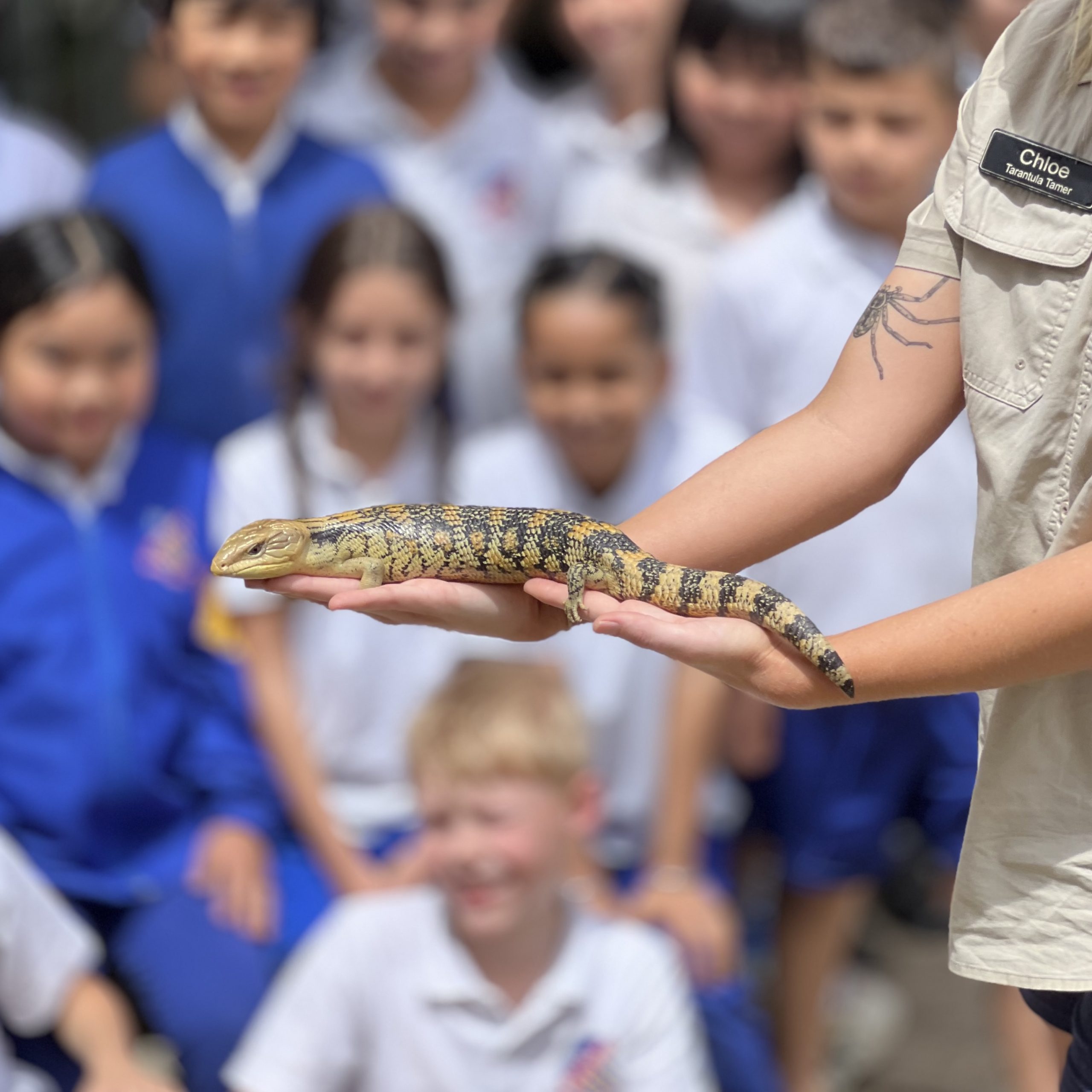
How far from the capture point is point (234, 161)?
536 cm

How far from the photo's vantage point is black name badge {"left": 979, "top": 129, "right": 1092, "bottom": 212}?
211 cm

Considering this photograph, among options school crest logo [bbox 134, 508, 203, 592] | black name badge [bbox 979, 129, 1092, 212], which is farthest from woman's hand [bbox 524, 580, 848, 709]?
school crest logo [bbox 134, 508, 203, 592]

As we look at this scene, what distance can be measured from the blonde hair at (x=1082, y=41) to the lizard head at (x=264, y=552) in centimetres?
155

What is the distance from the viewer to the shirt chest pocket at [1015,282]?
6.89 feet

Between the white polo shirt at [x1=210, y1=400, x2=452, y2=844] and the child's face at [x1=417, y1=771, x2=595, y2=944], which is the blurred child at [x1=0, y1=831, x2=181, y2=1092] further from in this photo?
the white polo shirt at [x1=210, y1=400, x2=452, y2=844]

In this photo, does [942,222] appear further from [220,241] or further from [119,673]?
[220,241]

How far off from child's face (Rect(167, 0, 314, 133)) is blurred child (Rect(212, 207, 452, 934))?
74cm

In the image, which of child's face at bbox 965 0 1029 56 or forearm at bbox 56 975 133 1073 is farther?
child's face at bbox 965 0 1029 56

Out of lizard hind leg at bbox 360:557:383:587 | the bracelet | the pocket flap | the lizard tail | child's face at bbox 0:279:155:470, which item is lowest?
the bracelet

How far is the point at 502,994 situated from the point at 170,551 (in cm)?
167

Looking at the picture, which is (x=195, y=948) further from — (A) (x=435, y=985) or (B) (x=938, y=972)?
(B) (x=938, y=972)

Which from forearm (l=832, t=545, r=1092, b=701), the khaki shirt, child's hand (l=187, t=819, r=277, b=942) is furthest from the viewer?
child's hand (l=187, t=819, r=277, b=942)

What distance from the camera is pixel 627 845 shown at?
4.78m

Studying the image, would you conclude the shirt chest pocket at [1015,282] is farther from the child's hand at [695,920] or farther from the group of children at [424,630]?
the child's hand at [695,920]
